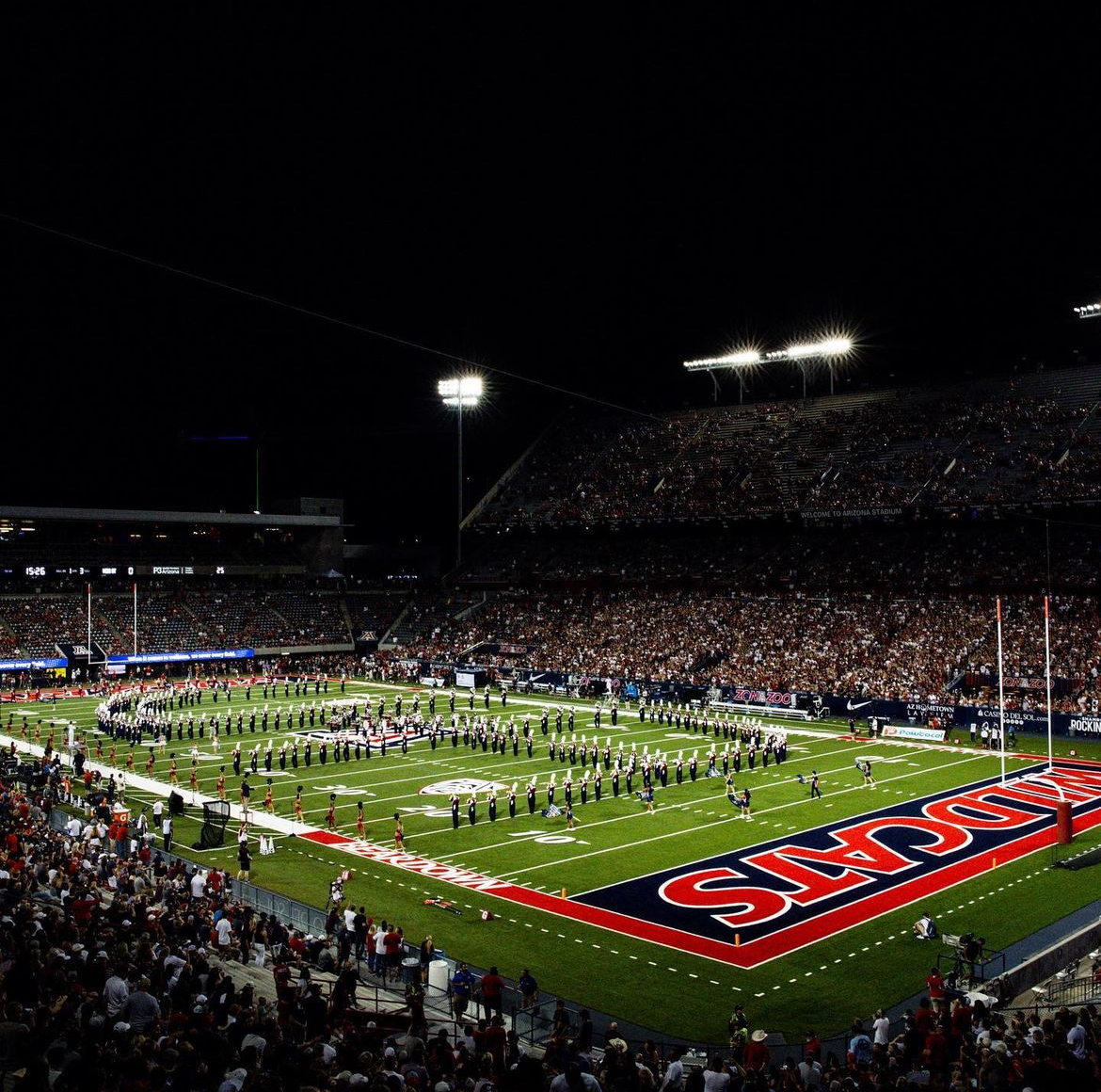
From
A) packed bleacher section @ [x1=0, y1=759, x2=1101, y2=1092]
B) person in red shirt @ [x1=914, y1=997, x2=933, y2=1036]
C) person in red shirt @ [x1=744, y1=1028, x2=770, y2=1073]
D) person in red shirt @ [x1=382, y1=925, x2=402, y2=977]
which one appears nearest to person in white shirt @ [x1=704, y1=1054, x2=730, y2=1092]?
packed bleacher section @ [x1=0, y1=759, x2=1101, y2=1092]

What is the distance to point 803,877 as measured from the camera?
68.3ft

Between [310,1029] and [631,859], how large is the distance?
42.1 ft

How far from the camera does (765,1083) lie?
8703 millimetres

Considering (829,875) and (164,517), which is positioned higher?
(164,517)

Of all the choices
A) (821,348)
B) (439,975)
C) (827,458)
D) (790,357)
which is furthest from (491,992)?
(790,357)

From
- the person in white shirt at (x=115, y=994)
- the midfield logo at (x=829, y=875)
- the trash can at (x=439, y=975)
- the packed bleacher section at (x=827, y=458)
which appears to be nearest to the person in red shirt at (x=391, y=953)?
the trash can at (x=439, y=975)

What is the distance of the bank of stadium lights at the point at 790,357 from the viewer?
188ft

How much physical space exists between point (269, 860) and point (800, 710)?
87.3 feet

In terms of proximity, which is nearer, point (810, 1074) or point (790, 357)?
point (810, 1074)

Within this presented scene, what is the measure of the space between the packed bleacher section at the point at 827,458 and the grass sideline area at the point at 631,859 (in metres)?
17.7

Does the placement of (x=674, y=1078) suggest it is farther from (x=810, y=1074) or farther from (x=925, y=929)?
(x=925, y=929)

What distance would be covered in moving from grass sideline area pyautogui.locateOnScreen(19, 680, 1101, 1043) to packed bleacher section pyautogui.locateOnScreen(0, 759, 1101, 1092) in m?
0.98

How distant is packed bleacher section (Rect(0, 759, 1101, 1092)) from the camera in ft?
24.8

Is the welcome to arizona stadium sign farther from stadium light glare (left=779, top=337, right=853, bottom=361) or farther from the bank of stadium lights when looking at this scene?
the bank of stadium lights
